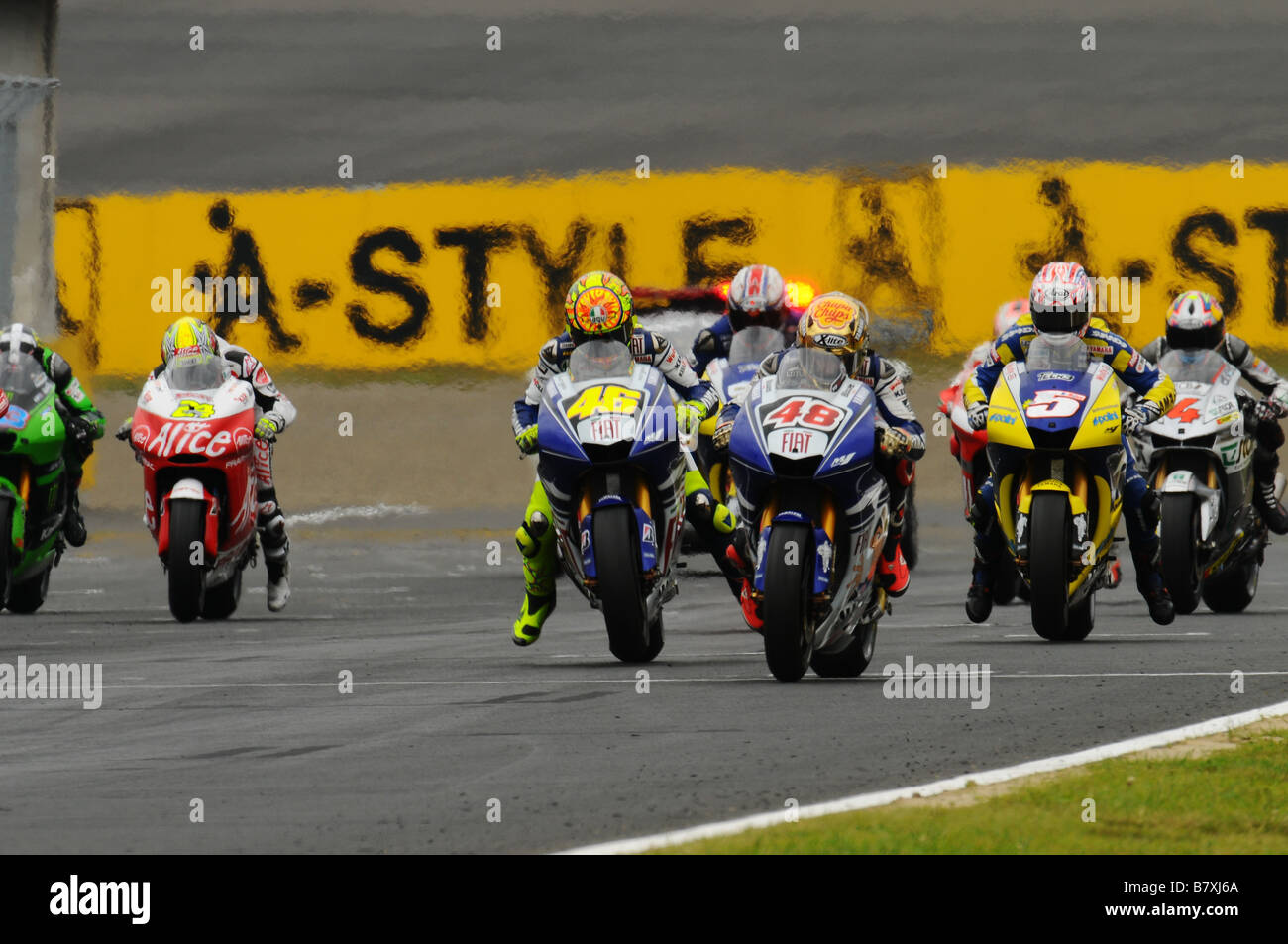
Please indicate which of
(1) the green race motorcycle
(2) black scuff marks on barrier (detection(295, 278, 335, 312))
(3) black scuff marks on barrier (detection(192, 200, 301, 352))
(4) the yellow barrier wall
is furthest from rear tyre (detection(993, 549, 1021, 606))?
(2) black scuff marks on barrier (detection(295, 278, 335, 312))

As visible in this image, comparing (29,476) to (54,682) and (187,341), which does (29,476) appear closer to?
(187,341)

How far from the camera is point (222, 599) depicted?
1600 cm

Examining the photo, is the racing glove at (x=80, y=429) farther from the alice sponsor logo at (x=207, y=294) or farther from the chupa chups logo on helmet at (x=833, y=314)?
the alice sponsor logo at (x=207, y=294)

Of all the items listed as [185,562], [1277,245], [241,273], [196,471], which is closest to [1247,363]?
[196,471]

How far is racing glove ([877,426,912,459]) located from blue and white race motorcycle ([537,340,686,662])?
3.56ft

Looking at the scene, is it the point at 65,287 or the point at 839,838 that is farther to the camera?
the point at 65,287

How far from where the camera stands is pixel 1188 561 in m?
14.6

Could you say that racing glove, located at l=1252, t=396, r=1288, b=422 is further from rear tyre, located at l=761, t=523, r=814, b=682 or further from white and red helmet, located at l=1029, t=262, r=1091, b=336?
rear tyre, located at l=761, t=523, r=814, b=682

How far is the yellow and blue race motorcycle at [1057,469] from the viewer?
496 inches

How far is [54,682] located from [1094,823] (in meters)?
5.98

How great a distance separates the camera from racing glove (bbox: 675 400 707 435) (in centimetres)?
1239
